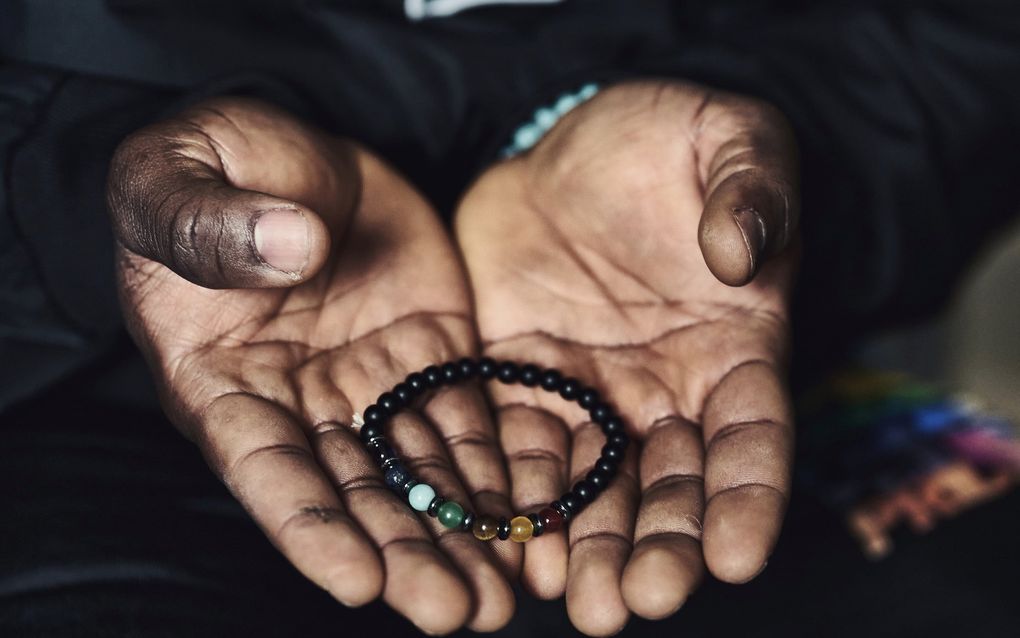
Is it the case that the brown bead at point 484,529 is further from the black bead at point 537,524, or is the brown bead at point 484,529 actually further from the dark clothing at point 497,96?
the dark clothing at point 497,96

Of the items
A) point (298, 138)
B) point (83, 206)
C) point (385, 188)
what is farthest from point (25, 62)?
point (385, 188)

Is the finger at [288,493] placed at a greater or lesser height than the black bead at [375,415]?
greater

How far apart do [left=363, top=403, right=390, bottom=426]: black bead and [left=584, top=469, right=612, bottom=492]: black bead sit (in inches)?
11.4

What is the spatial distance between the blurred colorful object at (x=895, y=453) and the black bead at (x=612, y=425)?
643 mm

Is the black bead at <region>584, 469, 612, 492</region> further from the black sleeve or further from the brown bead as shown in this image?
the black sleeve

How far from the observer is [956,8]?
6.57ft

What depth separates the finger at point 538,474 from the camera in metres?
1.12

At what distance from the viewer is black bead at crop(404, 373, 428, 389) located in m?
1.27

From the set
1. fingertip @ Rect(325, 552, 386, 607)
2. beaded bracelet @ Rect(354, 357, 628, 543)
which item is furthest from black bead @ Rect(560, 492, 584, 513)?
fingertip @ Rect(325, 552, 386, 607)

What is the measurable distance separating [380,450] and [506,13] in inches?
41.2

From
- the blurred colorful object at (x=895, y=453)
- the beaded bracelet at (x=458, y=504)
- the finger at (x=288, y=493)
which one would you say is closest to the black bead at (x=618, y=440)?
the beaded bracelet at (x=458, y=504)

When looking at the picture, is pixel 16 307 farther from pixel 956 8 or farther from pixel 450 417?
pixel 956 8

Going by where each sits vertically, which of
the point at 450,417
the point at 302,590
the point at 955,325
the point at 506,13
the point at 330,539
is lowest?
the point at 955,325

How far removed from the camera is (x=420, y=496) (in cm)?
111
